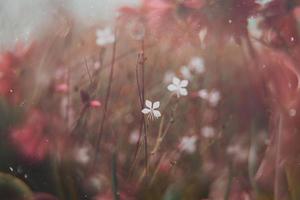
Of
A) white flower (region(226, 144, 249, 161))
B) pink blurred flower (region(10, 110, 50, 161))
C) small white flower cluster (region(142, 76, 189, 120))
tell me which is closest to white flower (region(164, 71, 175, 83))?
small white flower cluster (region(142, 76, 189, 120))

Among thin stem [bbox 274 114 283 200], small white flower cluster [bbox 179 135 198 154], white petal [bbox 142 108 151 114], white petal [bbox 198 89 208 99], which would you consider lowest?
thin stem [bbox 274 114 283 200]

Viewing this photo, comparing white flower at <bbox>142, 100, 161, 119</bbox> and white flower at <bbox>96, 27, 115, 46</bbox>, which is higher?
white flower at <bbox>96, 27, 115, 46</bbox>

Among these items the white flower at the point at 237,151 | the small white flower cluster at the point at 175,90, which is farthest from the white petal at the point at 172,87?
the white flower at the point at 237,151

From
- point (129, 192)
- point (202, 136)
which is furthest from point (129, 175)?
point (202, 136)

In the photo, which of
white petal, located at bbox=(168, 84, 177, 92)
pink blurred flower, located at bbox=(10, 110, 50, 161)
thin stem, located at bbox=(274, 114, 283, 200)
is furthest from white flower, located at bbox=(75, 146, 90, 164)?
thin stem, located at bbox=(274, 114, 283, 200)

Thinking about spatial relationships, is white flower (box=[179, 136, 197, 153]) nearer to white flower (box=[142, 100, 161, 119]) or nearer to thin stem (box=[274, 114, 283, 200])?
white flower (box=[142, 100, 161, 119])

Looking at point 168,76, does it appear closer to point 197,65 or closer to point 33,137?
point 197,65

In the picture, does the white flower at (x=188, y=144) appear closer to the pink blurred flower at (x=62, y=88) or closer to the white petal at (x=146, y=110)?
the white petal at (x=146, y=110)
